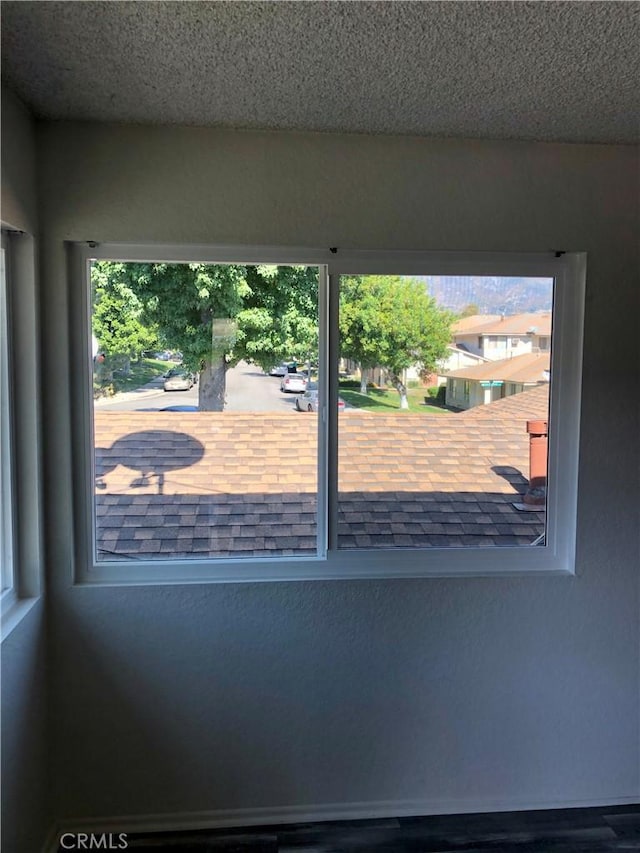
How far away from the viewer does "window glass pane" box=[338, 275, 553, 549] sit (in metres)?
2.06

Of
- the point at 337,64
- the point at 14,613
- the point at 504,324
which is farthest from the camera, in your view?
the point at 504,324

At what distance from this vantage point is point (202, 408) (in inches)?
80.4

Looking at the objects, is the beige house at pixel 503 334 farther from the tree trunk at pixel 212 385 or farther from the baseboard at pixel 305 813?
the baseboard at pixel 305 813

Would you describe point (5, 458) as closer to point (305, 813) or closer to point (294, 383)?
point (294, 383)

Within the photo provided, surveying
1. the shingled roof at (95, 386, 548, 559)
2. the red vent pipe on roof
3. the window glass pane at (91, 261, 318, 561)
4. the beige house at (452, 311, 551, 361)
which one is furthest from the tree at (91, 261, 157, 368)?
the red vent pipe on roof

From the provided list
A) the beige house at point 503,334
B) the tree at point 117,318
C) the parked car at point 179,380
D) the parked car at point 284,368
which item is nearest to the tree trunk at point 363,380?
the parked car at point 284,368

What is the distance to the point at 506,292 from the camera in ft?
6.84

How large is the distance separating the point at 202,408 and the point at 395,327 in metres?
0.78

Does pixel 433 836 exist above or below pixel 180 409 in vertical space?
below

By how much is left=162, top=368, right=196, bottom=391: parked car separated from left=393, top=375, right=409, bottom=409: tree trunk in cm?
74

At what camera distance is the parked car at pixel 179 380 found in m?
2.01

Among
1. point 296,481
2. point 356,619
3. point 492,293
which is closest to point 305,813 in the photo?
point 356,619

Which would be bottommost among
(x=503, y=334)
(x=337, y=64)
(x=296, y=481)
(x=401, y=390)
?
(x=296, y=481)

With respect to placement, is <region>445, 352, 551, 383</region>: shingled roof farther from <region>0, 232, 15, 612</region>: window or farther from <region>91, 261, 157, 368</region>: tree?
<region>0, 232, 15, 612</region>: window
